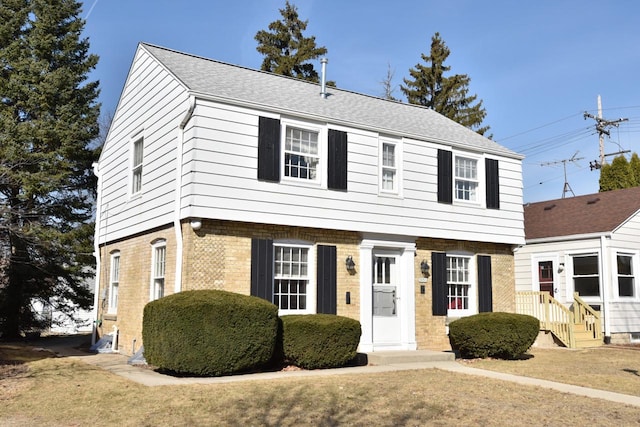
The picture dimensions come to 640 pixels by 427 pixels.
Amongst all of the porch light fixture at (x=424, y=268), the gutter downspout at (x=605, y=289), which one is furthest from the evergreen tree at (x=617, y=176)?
the porch light fixture at (x=424, y=268)

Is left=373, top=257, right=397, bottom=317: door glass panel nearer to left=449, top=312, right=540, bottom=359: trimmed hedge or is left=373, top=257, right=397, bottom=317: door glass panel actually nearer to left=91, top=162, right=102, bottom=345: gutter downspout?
left=449, top=312, right=540, bottom=359: trimmed hedge

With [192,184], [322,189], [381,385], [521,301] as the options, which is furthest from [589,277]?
[192,184]

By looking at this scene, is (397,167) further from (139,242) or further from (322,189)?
(139,242)

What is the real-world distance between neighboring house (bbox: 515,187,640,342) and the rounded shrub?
12819 mm

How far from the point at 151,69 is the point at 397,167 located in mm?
6762

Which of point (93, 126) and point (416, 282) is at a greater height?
point (93, 126)

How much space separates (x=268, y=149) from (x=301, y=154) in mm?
926

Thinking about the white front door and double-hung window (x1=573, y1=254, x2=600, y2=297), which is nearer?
the white front door

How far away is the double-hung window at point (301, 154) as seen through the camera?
Result: 13.6 meters

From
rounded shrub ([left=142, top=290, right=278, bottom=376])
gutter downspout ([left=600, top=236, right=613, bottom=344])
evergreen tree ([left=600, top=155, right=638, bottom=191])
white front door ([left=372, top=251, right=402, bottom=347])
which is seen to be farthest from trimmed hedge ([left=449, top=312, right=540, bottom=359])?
evergreen tree ([left=600, top=155, right=638, bottom=191])

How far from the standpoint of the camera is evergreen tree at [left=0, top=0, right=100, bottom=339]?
66.9 feet

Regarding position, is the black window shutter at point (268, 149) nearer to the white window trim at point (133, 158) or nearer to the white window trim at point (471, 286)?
the white window trim at point (133, 158)

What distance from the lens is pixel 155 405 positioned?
26.3 feet

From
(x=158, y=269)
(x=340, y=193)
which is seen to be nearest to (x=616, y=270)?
(x=340, y=193)
